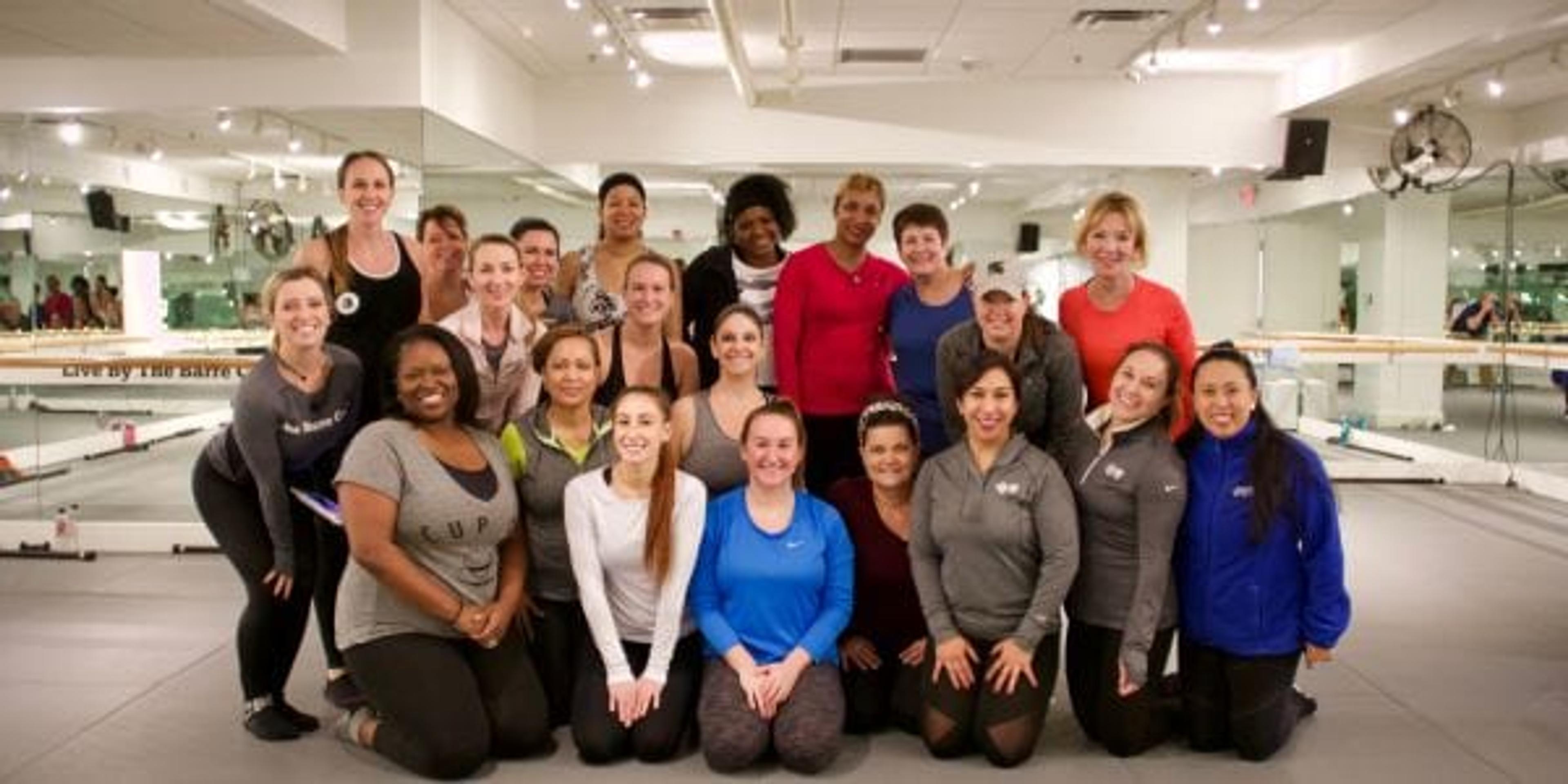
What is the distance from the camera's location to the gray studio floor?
3.35 meters

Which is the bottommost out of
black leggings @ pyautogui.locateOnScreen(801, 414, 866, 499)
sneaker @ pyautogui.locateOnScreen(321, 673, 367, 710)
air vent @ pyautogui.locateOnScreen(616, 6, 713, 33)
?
sneaker @ pyautogui.locateOnScreen(321, 673, 367, 710)

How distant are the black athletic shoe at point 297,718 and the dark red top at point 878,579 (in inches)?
63.1

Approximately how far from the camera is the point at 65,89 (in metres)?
6.45

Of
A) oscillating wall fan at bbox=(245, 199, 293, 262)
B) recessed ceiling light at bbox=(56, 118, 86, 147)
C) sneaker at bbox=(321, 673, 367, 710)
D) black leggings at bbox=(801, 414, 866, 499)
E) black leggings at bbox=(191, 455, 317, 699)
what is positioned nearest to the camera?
black leggings at bbox=(191, 455, 317, 699)

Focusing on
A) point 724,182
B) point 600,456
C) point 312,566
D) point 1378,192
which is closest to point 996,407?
point 600,456

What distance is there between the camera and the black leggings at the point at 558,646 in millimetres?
3596

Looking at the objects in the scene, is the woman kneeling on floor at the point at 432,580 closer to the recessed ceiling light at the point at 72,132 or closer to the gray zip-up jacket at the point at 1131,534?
the gray zip-up jacket at the point at 1131,534

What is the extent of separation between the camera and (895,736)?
3602mm

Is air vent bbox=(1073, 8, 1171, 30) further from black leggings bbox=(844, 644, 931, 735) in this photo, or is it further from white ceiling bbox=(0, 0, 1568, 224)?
black leggings bbox=(844, 644, 931, 735)

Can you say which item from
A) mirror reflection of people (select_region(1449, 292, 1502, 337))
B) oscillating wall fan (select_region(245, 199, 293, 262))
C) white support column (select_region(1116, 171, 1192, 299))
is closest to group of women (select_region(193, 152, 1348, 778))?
oscillating wall fan (select_region(245, 199, 293, 262))

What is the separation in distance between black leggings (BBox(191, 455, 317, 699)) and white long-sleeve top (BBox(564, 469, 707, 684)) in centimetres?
83

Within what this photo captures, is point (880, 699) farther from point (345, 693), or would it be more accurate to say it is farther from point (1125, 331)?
point (345, 693)

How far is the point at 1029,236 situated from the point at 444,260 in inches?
409

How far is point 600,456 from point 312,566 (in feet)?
3.04
